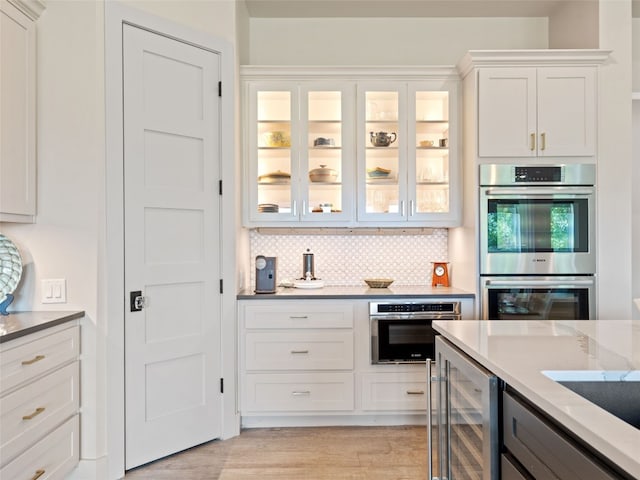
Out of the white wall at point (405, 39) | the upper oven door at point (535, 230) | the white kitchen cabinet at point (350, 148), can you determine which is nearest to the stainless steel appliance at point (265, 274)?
the white kitchen cabinet at point (350, 148)

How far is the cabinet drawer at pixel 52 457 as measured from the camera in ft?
6.05

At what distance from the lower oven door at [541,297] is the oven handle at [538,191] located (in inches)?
22.9

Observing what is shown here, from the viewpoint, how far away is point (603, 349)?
146 cm

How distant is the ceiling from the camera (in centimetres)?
350

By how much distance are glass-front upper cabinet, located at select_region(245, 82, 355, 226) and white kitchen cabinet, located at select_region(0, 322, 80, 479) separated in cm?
158

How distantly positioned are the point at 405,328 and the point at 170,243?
1.70 m

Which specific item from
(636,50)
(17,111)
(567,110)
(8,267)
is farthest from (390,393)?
(636,50)

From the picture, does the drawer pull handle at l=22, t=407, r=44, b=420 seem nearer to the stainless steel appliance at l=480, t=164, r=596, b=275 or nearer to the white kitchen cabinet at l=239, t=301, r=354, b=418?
the white kitchen cabinet at l=239, t=301, r=354, b=418

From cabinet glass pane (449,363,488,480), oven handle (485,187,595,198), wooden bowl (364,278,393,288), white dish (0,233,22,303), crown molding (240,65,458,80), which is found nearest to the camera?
cabinet glass pane (449,363,488,480)

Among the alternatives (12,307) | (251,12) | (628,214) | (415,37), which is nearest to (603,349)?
(628,214)

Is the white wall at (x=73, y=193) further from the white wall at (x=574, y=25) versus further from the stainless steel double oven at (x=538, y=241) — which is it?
the white wall at (x=574, y=25)

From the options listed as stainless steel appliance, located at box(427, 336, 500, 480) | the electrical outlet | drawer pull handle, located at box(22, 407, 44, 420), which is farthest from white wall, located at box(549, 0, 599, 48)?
drawer pull handle, located at box(22, 407, 44, 420)

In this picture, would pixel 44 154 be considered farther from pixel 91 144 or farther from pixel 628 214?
pixel 628 214

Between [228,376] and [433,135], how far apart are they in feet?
7.67
